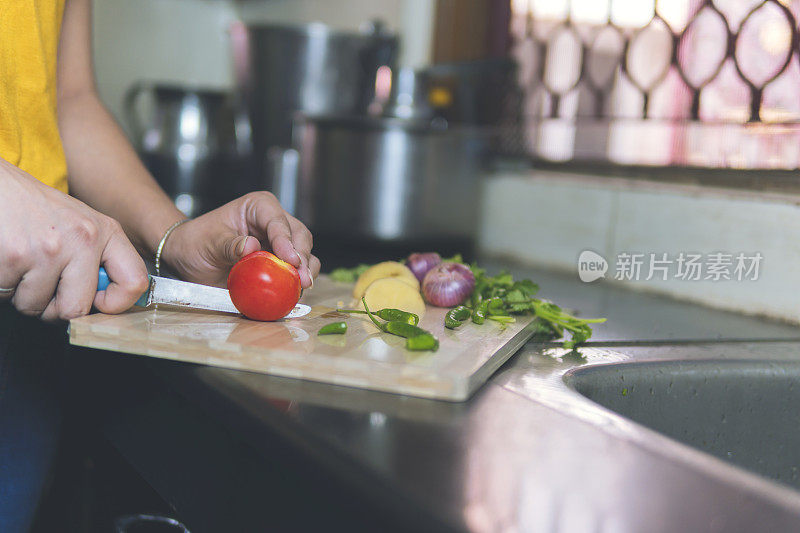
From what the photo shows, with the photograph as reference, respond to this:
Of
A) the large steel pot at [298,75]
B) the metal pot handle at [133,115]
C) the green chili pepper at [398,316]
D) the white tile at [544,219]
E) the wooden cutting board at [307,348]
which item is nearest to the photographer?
the wooden cutting board at [307,348]

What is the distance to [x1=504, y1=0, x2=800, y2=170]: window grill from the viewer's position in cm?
116

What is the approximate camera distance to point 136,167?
1.00 meters

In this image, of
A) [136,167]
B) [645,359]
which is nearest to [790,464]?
[645,359]

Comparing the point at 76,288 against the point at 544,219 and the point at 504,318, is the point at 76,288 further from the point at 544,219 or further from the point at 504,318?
the point at 544,219

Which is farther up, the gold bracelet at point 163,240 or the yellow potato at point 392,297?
the gold bracelet at point 163,240

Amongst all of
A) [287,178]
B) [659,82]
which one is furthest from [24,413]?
[659,82]

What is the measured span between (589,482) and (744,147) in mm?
934

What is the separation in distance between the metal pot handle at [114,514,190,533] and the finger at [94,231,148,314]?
1.04ft

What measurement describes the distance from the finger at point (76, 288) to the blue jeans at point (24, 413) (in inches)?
4.7

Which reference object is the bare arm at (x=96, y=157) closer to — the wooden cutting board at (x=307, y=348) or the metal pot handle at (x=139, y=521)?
Answer: the wooden cutting board at (x=307, y=348)

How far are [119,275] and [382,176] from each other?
87cm

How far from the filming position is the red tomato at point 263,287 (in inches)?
29.9

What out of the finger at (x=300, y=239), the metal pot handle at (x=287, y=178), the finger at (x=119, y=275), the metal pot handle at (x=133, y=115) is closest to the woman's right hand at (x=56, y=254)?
the finger at (x=119, y=275)

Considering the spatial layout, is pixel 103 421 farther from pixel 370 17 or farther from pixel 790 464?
pixel 370 17
